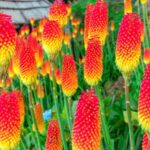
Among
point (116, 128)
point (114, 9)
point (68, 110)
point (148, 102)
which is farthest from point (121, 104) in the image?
point (114, 9)

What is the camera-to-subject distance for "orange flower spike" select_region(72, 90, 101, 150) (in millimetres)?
1688

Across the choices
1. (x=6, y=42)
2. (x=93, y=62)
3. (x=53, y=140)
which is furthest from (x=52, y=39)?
(x=6, y=42)

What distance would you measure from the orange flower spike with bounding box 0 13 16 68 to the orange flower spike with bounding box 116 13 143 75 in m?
0.47

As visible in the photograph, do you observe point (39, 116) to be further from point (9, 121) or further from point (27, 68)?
point (9, 121)

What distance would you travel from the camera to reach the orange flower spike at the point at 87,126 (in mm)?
1688

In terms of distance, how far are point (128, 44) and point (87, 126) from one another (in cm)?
60

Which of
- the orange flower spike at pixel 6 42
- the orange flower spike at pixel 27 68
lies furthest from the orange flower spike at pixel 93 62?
the orange flower spike at pixel 6 42

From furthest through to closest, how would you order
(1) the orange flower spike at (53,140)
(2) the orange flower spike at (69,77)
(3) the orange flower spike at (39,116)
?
(3) the orange flower spike at (39,116) < (2) the orange flower spike at (69,77) < (1) the orange flower spike at (53,140)

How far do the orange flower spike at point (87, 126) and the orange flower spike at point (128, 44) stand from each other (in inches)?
20.1

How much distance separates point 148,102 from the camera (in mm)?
1812

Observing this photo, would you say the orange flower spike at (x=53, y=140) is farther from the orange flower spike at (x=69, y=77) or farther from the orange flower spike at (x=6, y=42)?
the orange flower spike at (x=6, y=42)

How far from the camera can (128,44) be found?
2.17 metres

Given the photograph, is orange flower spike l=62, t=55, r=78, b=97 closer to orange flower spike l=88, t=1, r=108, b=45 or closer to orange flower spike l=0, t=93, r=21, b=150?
orange flower spike l=88, t=1, r=108, b=45

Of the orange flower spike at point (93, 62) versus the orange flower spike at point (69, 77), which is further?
the orange flower spike at point (69, 77)
